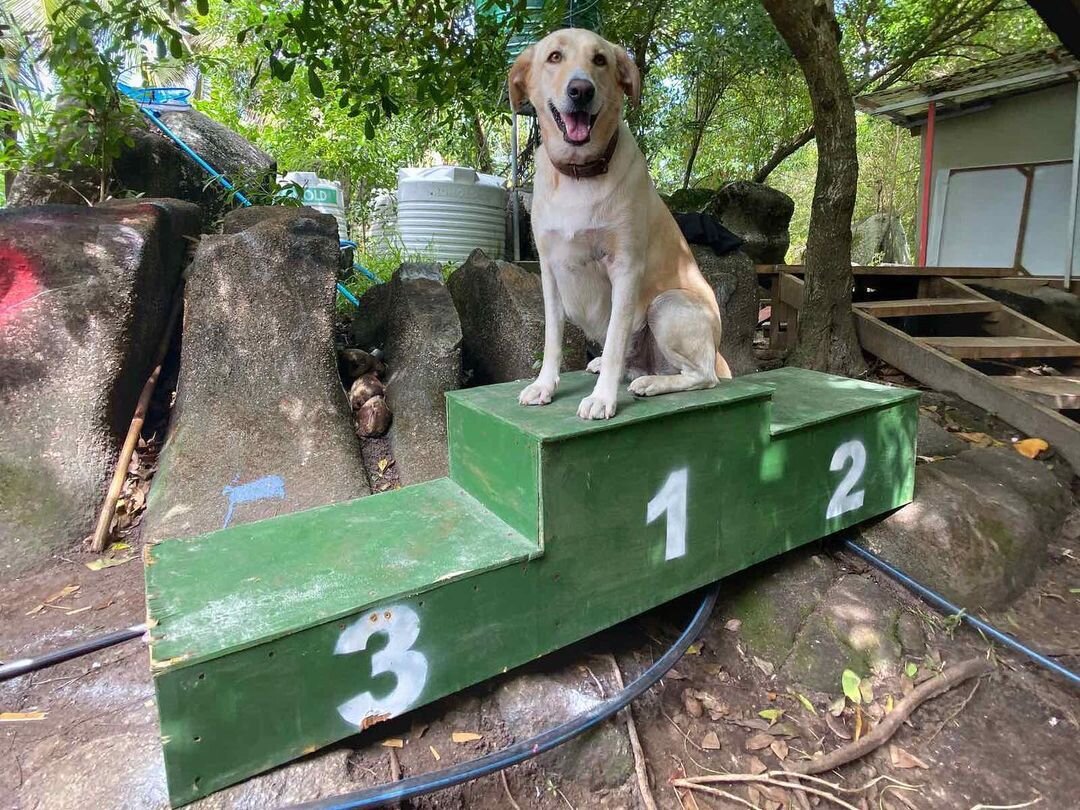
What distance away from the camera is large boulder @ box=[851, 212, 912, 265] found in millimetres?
18578

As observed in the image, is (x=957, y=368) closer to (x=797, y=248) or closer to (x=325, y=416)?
(x=325, y=416)

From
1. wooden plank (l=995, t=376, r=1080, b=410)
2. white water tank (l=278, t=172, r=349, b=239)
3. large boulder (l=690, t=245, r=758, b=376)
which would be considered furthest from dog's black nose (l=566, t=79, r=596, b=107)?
white water tank (l=278, t=172, r=349, b=239)

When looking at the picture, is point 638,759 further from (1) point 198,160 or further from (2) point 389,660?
(1) point 198,160

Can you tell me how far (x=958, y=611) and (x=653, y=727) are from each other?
1467mm

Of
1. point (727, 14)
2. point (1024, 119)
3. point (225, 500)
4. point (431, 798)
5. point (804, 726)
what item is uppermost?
point (727, 14)

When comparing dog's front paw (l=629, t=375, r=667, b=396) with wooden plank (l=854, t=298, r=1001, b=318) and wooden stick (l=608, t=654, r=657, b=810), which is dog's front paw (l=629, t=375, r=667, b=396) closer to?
wooden stick (l=608, t=654, r=657, b=810)

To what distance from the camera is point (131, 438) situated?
3.46 metres

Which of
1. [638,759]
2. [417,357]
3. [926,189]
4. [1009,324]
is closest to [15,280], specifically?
[417,357]

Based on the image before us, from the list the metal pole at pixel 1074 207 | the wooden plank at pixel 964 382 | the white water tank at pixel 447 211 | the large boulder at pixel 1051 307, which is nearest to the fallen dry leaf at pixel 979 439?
the wooden plank at pixel 964 382

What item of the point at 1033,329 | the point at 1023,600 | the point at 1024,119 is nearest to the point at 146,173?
the point at 1023,600

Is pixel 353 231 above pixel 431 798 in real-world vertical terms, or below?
above

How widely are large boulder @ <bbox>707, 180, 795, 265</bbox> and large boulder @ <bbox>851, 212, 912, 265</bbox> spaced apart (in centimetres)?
1302

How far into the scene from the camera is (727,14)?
277 inches

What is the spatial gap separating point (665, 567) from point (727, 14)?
6927 mm
